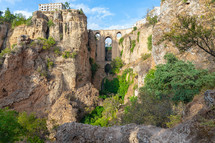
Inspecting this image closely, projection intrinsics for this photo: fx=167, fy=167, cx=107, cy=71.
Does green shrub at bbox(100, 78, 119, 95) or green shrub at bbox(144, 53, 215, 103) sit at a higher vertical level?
green shrub at bbox(144, 53, 215, 103)

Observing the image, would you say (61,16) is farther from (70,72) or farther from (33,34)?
(70,72)

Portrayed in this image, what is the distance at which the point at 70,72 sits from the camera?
27.1 m

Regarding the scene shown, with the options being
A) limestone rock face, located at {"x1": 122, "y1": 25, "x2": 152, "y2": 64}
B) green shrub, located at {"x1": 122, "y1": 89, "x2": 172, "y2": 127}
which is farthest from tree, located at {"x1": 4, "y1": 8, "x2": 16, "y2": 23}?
green shrub, located at {"x1": 122, "y1": 89, "x2": 172, "y2": 127}

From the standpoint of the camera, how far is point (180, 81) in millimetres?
11188

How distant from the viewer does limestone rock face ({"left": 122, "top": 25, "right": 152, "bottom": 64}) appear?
32.1 metres

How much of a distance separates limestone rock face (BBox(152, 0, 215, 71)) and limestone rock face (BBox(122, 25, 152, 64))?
12.8m

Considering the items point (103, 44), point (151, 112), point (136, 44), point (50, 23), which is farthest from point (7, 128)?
point (103, 44)

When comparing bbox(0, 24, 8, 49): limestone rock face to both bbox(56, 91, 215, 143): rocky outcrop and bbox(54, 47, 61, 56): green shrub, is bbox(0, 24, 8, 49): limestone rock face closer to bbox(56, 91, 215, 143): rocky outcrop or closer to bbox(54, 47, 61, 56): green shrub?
bbox(54, 47, 61, 56): green shrub

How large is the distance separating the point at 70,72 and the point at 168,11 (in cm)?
1689

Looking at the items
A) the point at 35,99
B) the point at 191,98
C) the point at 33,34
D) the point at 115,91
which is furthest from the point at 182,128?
the point at 33,34

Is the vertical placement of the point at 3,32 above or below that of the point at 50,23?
below

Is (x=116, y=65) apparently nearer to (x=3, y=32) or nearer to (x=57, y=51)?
(x=57, y=51)

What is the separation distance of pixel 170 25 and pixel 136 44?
19436mm

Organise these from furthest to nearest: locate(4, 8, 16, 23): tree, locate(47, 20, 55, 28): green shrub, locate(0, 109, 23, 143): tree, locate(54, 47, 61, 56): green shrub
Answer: locate(4, 8, 16, 23): tree < locate(47, 20, 55, 28): green shrub < locate(54, 47, 61, 56): green shrub < locate(0, 109, 23, 143): tree
